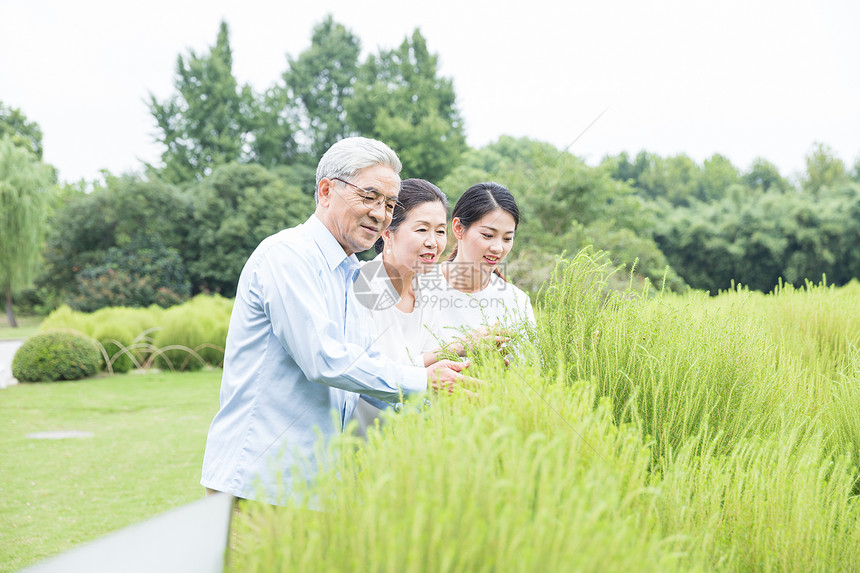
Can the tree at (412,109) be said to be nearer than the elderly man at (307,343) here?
No

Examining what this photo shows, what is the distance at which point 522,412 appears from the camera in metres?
1.65

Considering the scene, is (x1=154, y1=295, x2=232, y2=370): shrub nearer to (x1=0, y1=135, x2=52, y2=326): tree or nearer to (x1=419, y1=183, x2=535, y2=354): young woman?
(x1=419, y1=183, x2=535, y2=354): young woman

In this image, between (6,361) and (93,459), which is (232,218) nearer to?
(6,361)

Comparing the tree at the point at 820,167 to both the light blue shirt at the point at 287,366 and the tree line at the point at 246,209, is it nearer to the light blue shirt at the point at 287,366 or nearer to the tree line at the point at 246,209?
the tree line at the point at 246,209

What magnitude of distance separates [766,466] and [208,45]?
4050cm

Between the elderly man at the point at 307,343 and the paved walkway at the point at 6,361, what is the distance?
1325 centimetres

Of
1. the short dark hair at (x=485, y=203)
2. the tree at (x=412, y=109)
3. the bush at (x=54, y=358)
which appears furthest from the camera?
the tree at (x=412, y=109)

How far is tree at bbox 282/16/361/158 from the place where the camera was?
→ 37031mm

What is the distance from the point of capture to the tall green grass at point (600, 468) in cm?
114

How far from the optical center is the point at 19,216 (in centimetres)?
2728

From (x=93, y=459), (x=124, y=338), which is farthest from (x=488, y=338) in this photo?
(x=124, y=338)

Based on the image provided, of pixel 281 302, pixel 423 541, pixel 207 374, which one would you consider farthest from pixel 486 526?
pixel 207 374

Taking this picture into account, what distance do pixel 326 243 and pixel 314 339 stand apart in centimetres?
49

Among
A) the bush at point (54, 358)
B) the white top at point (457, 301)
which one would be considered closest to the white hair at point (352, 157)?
the white top at point (457, 301)
